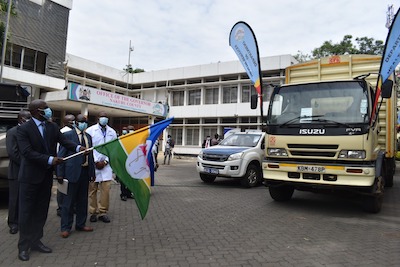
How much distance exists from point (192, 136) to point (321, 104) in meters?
24.4

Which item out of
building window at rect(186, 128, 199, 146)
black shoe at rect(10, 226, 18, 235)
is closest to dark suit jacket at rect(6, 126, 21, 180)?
black shoe at rect(10, 226, 18, 235)

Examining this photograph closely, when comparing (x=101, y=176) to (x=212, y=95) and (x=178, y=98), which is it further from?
(x=178, y=98)

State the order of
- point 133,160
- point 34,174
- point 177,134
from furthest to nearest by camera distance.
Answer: point 177,134 → point 133,160 → point 34,174

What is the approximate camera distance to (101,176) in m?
5.66

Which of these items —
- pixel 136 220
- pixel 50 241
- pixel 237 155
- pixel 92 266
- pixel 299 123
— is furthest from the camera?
pixel 237 155

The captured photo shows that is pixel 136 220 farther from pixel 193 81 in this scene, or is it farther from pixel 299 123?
pixel 193 81

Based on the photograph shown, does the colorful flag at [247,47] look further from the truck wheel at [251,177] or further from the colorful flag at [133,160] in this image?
the colorful flag at [133,160]

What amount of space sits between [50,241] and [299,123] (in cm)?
502

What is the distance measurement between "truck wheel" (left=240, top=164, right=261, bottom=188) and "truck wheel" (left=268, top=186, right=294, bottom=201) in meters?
2.19

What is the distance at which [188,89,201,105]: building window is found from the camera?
30922 millimetres

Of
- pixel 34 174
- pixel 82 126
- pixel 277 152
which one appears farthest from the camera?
pixel 277 152

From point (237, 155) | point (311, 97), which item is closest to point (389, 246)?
point (311, 97)

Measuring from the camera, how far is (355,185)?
6055 mm

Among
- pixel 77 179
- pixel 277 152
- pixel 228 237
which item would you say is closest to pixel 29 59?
pixel 77 179
